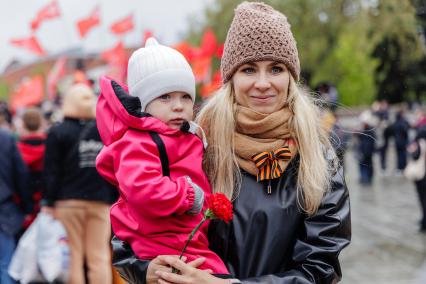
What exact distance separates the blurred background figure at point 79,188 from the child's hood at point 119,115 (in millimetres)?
3361

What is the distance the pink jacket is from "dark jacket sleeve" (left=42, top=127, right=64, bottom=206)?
3567mm

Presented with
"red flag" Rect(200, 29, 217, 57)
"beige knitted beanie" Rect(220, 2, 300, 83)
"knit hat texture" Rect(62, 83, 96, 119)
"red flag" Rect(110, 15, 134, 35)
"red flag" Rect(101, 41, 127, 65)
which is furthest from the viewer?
"red flag" Rect(101, 41, 127, 65)

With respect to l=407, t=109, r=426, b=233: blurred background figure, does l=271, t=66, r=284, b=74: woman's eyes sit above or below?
above

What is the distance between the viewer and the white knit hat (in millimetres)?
2223

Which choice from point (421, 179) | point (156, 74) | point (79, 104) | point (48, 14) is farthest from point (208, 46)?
point (156, 74)

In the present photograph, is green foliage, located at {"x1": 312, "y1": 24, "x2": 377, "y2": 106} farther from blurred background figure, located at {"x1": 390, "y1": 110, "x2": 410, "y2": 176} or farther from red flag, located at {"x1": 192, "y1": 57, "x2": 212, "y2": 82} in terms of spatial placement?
red flag, located at {"x1": 192, "y1": 57, "x2": 212, "y2": 82}

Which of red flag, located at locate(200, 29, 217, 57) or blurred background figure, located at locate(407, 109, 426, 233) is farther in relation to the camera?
red flag, located at locate(200, 29, 217, 57)

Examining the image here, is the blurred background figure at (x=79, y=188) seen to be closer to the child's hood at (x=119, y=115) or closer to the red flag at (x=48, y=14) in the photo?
the child's hood at (x=119, y=115)

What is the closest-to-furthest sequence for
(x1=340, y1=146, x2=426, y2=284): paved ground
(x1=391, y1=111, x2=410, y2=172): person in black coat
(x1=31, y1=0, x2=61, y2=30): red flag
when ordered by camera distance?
(x1=340, y1=146, x2=426, y2=284): paved ground
(x1=31, y1=0, x2=61, y2=30): red flag
(x1=391, y1=111, x2=410, y2=172): person in black coat

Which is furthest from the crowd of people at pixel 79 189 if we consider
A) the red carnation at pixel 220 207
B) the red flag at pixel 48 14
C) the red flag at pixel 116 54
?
the red flag at pixel 116 54

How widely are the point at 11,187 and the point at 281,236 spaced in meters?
3.76

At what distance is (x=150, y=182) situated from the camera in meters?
1.94

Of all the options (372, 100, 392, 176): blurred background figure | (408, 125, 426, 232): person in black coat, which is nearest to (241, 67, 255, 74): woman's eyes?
(408, 125, 426, 232): person in black coat

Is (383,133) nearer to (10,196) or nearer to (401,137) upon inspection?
(401,137)
